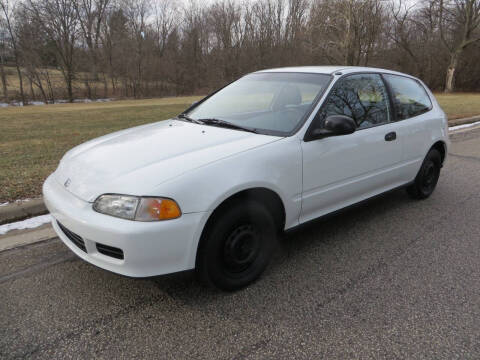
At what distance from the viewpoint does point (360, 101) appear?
11.5 feet

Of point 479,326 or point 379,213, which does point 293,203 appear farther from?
point 379,213

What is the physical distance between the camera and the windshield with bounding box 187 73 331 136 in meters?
→ 3.04

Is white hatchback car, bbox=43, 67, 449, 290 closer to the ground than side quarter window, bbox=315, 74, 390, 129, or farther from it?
closer to the ground

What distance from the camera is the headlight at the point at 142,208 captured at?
2.14 meters

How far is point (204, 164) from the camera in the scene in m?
2.36

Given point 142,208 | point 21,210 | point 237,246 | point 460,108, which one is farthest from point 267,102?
point 460,108

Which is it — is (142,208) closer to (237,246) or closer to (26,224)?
(237,246)

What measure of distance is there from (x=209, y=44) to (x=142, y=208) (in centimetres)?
5037

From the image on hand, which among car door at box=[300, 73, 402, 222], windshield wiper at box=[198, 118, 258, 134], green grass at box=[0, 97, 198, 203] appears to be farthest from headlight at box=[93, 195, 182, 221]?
green grass at box=[0, 97, 198, 203]

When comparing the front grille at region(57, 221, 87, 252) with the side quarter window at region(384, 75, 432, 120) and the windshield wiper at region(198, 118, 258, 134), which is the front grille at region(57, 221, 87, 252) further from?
the side quarter window at region(384, 75, 432, 120)

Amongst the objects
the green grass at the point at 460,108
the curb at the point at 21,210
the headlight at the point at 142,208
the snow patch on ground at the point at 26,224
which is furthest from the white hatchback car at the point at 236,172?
the green grass at the point at 460,108

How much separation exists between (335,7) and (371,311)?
1374 inches

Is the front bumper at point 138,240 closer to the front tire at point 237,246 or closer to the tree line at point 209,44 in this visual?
the front tire at point 237,246

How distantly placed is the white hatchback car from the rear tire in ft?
0.99
